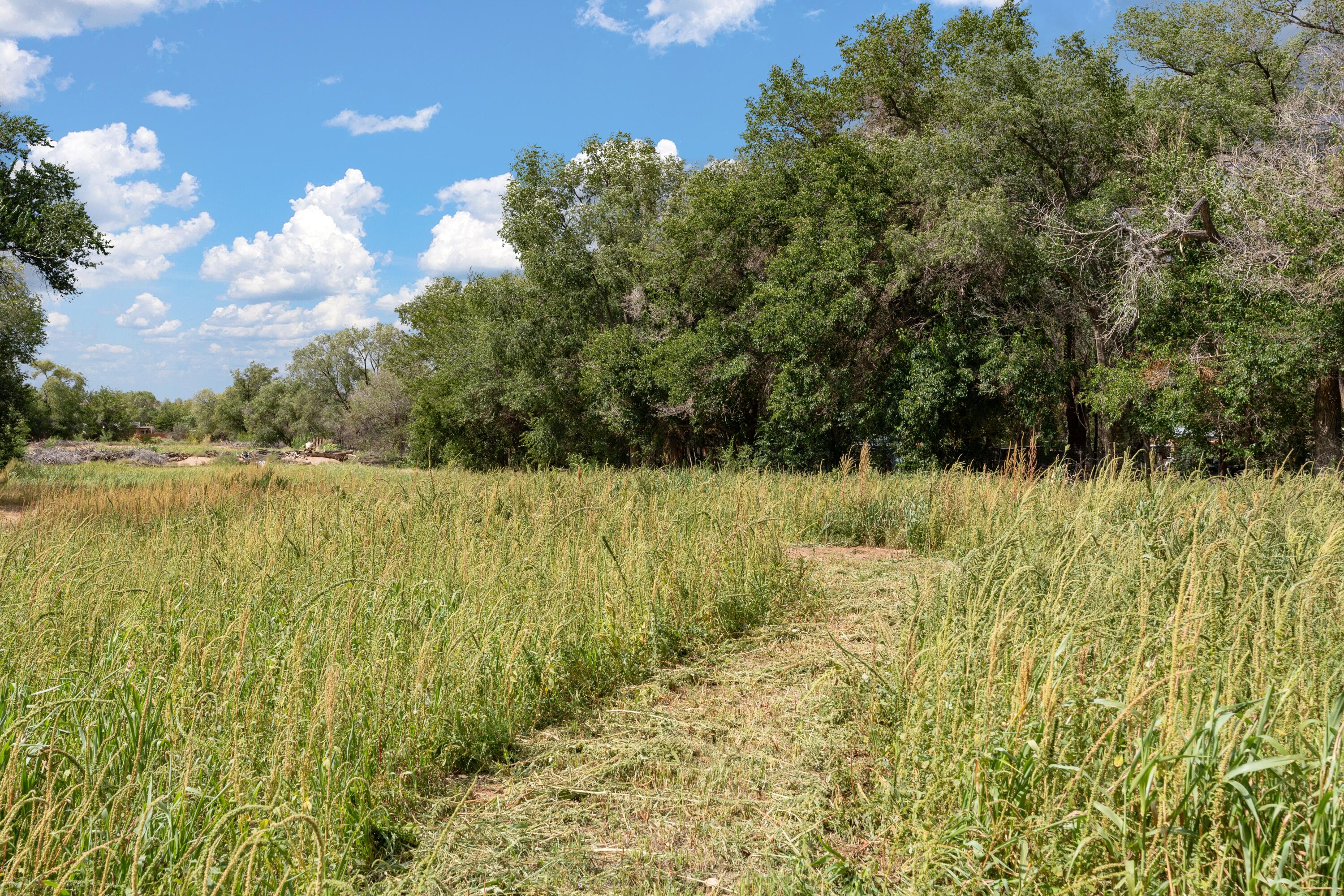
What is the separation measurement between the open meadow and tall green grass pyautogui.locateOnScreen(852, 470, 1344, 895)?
0.8 inches

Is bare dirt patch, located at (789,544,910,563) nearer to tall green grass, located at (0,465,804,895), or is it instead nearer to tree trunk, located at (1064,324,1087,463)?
tall green grass, located at (0,465,804,895)

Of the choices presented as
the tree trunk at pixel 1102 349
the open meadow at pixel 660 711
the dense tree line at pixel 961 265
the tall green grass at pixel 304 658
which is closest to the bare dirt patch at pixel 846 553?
the tall green grass at pixel 304 658

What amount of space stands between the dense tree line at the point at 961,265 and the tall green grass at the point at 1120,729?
10.9 meters

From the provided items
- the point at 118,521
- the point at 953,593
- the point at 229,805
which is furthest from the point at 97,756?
the point at 118,521

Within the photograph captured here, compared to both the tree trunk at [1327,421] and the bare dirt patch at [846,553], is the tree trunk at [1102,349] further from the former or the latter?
the bare dirt patch at [846,553]

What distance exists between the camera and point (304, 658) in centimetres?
358

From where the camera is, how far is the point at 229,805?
284 centimetres

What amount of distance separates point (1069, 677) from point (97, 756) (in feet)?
12.3

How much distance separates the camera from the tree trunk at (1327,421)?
14250mm

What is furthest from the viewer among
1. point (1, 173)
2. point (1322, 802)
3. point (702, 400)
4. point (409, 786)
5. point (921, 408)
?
point (702, 400)

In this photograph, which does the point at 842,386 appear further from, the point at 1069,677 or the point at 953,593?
the point at 1069,677

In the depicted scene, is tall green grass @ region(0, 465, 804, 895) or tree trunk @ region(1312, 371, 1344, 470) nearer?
tall green grass @ region(0, 465, 804, 895)

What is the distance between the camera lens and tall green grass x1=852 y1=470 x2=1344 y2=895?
2252 mm

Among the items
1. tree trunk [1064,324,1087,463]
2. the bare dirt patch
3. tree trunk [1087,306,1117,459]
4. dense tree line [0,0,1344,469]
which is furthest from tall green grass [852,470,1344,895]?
tree trunk [1064,324,1087,463]
